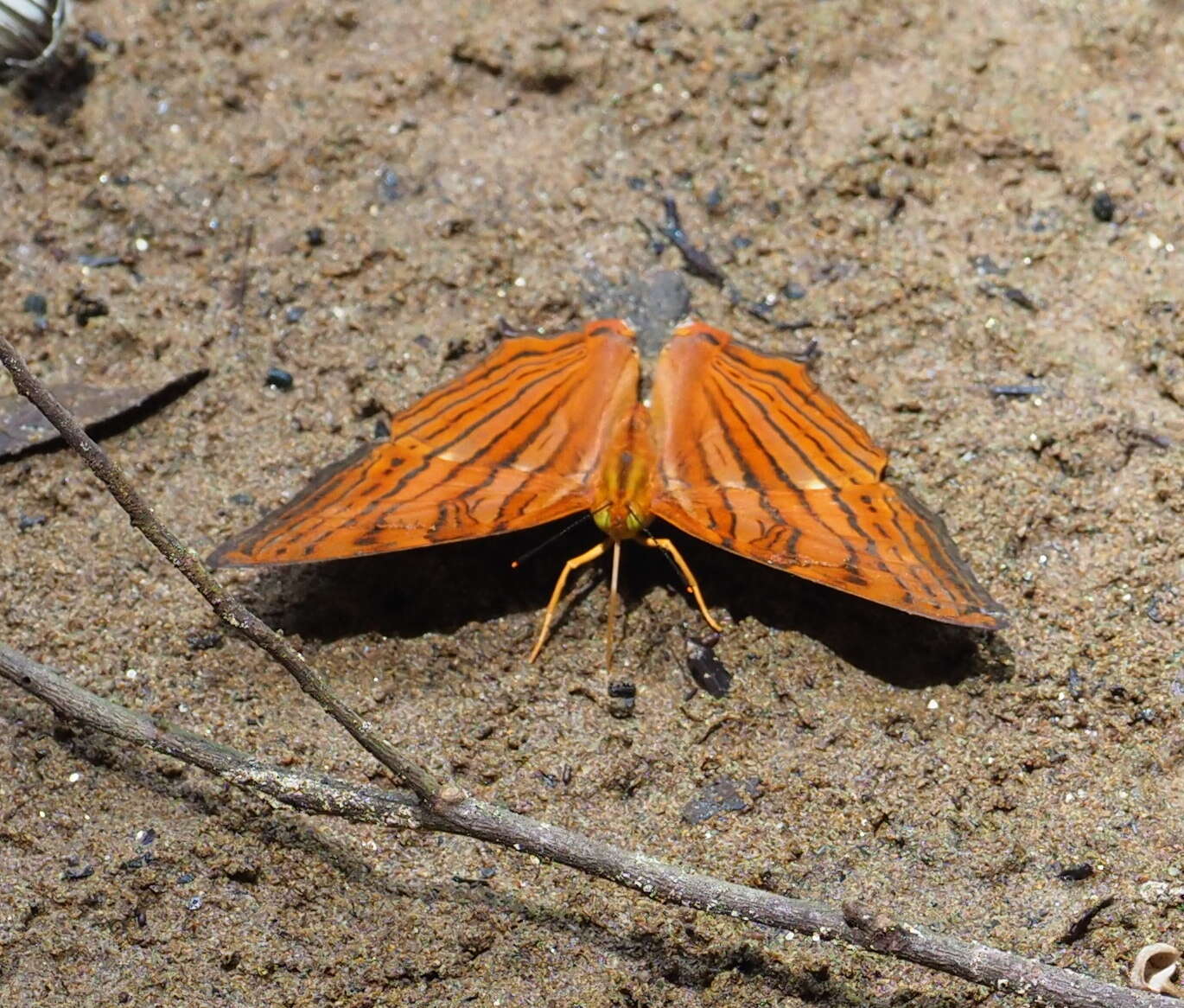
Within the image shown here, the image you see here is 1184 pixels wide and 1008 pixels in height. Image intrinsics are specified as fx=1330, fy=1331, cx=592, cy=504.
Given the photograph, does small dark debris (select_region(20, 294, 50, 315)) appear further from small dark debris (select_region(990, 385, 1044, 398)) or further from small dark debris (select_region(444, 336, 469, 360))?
small dark debris (select_region(990, 385, 1044, 398))

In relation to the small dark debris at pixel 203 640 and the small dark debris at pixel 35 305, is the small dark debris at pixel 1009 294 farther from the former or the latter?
the small dark debris at pixel 35 305

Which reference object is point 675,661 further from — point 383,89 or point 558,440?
point 383,89

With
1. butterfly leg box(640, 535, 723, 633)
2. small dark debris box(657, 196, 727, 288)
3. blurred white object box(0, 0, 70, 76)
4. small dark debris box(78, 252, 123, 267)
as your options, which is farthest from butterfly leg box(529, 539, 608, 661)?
blurred white object box(0, 0, 70, 76)

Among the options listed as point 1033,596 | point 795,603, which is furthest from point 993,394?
point 795,603

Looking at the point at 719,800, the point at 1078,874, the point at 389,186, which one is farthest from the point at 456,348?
the point at 1078,874

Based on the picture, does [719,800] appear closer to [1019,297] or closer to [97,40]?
[1019,297]

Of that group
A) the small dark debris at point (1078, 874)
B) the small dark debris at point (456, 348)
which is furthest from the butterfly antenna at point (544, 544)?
the small dark debris at point (1078, 874)
